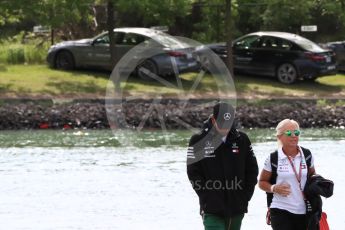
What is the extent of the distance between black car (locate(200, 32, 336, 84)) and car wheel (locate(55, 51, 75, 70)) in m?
4.84

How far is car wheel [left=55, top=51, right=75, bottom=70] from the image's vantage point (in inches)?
1280

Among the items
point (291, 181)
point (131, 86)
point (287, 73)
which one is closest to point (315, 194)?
point (291, 181)

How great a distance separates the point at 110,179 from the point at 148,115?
944 cm

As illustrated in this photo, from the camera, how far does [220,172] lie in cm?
819

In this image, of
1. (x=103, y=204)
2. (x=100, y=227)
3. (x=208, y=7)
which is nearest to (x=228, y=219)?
(x=100, y=227)

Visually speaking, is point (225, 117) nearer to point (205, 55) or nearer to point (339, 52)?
point (205, 55)

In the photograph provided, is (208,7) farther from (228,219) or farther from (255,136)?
(228,219)

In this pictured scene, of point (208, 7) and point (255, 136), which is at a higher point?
point (208, 7)

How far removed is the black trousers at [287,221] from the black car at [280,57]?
23.3 m

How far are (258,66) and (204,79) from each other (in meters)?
1.98

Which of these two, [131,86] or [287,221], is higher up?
[287,221]

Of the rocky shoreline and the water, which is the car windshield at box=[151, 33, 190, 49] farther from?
the water

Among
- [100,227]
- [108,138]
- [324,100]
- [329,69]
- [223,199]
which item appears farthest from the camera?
[329,69]

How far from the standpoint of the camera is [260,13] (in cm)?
3688
